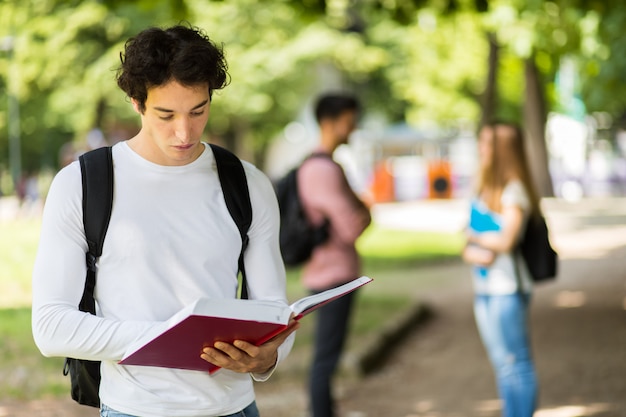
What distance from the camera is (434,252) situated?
18109mm

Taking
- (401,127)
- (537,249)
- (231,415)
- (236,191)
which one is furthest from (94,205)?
(401,127)

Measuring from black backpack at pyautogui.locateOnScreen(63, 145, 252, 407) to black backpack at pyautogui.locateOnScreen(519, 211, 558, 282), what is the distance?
10.2ft

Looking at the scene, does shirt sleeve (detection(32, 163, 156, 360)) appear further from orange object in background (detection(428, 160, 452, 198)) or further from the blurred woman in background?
orange object in background (detection(428, 160, 452, 198))

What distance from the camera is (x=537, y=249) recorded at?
5.73 meters

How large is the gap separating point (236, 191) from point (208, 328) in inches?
18.3

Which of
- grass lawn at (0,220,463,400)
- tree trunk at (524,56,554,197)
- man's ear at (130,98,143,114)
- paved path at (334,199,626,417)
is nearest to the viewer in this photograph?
man's ear at (130,98,143,114)

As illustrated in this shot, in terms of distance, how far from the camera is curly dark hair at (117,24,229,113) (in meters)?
2.62

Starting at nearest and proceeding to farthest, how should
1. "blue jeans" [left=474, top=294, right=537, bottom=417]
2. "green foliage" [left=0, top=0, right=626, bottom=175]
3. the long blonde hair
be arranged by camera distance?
"blue jeans" [left=474, top=294, right=537, bottom=417], the long blonde hair, "green foliage" [left=0, top=0, right=626, bottom=175]

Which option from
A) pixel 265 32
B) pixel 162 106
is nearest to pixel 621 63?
pixel 162 106

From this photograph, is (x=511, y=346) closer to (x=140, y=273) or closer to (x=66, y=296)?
(x=140, y=273)

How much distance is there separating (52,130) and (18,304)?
4251 cm

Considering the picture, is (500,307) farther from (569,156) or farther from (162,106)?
(569,156)

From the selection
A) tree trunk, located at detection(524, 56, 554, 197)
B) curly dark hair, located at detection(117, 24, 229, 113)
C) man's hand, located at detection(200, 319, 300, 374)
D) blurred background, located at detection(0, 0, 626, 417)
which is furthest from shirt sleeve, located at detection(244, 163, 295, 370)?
tree trunk, located at detection(524, 56, 554, 197)

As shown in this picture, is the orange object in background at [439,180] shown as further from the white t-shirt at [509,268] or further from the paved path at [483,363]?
the white t-shirt at [509,268]
